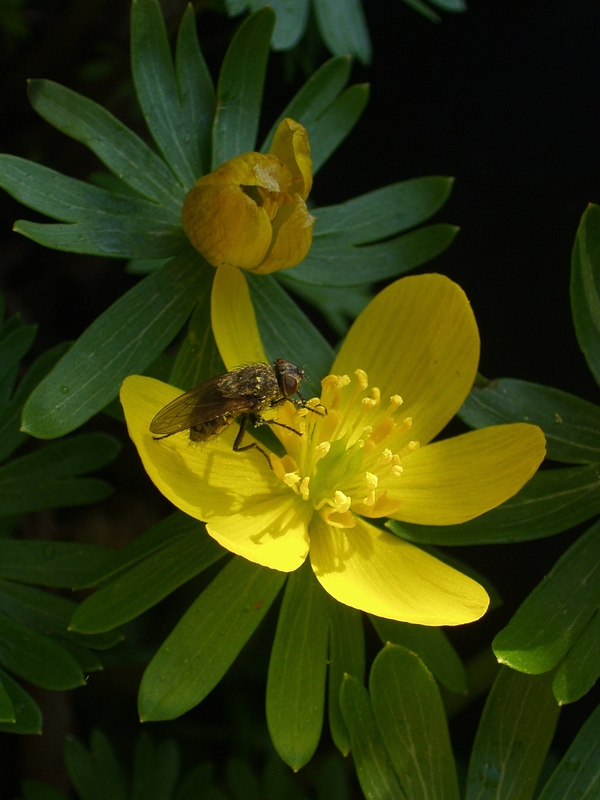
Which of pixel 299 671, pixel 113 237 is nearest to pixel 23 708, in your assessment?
pixel 299 671

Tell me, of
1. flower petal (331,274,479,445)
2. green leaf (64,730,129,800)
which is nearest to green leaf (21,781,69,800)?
green leaf (64,730,129,800)

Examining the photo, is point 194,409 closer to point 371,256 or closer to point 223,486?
point 223,486

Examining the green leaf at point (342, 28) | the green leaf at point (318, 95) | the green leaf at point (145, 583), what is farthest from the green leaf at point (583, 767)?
the green leaf at point (342, 28)

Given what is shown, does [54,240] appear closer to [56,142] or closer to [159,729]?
[56,142]

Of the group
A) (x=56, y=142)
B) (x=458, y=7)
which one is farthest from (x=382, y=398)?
(x=56, y=142)

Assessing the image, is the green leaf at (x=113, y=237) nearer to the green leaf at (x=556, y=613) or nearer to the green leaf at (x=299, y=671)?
the green leaf at (x=299, y=671)
